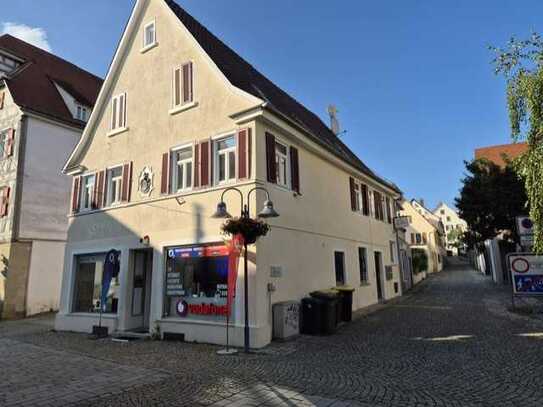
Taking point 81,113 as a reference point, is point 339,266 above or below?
below

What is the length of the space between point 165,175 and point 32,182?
431 inches

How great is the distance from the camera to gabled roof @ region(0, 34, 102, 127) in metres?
19.3

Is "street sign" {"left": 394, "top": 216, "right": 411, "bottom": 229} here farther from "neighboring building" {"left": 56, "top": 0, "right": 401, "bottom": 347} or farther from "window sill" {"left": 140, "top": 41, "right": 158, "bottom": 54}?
"window sill" {"left": 140, "top": 41, "right": 158, "bottom": 54}

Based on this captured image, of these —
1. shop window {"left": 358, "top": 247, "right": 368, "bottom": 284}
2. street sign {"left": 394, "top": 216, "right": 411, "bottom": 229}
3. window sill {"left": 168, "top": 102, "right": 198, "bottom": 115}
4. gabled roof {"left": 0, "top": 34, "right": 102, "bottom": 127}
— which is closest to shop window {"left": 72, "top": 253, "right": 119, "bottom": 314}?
window sill {"left": 168, "top": 102, "right": 198, "bottom": 115}

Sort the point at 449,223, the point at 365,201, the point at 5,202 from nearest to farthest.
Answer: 1. the point at 365,201
2. the point at 5,202
3. the point at 449,223

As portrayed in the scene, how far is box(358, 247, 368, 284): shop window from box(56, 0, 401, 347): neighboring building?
369mm

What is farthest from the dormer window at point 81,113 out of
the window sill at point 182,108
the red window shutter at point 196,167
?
the red window shutter at point 196,167

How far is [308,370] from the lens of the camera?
677 centimetres

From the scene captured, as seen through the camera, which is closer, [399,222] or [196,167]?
[196,167]

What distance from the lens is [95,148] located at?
14.3 m

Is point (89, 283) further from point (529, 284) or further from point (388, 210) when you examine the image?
point (388, 210)

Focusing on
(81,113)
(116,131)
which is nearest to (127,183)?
(116,131)

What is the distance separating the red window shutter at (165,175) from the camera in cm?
1133

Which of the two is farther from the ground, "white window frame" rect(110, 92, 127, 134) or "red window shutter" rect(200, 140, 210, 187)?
"white window frame" rect(110, 92, 127, 134)
